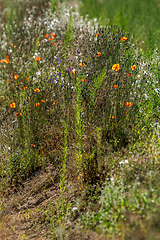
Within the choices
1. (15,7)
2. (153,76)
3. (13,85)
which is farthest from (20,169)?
(15,7)

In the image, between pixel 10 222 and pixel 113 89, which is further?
pixel 113 89

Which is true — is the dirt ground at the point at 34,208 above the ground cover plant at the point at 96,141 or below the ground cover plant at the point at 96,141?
below

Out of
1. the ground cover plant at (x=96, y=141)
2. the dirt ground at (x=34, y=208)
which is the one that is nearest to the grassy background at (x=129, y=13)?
the ground cover plant at (x=96, y=141)

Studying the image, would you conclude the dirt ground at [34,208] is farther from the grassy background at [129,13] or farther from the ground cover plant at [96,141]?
the grassy background at [129,13]

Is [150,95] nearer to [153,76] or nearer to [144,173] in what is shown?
[153,76]

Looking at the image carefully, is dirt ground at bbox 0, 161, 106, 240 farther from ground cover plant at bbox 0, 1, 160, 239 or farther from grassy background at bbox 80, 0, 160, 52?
grassy background at bbox 80, 0, 160, 52

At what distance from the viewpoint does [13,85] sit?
15.3 feet

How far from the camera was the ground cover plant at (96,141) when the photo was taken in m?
2.14

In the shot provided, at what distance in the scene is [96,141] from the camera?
9.62 ft

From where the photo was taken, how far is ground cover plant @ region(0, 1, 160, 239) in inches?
84.1

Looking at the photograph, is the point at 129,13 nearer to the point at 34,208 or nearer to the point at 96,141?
the point at 96,141

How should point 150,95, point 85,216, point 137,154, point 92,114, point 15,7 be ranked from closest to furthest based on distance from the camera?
point 85,216, point 137,154, point 92,114, point 150,95, point 15,7

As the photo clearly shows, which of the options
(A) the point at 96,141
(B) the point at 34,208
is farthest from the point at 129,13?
Result: (B) the point at 34,208

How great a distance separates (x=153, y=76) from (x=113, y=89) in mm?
743
